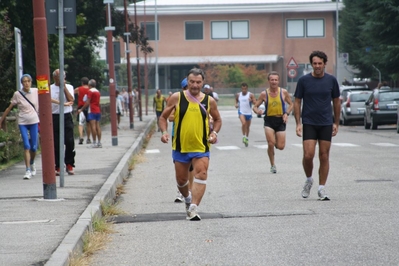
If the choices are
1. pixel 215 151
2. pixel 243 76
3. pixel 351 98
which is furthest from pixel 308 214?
pixel 243 76

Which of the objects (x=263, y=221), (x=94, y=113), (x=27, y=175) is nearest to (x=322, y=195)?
(x=263, y=221)

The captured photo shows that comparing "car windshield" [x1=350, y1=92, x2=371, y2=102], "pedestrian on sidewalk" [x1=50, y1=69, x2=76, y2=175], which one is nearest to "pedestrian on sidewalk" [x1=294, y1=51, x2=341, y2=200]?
"pedestrian on sidewalk" [x1=50, y1=69, x2=76, y2=175]

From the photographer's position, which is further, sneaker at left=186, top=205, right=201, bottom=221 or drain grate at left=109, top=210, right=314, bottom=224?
drain grate at left=109, top=210, right=314, bottom=224

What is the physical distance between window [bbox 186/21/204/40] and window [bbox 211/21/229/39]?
1057mm

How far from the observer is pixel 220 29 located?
273ft

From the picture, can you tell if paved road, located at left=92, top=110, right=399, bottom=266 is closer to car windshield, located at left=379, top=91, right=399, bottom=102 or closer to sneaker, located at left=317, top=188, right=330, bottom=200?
sneaker, located at left=317, top=188, right=330, bottom=200

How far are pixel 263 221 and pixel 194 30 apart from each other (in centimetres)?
7380

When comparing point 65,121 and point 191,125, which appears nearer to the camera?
point 191,125

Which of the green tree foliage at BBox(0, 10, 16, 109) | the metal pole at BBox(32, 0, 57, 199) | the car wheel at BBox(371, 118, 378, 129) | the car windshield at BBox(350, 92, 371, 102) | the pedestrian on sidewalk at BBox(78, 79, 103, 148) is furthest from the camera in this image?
the car windshield at BBox(350, 92, 371, 102)

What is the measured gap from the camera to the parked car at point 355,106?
1609 inches

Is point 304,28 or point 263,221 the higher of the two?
point 304,28

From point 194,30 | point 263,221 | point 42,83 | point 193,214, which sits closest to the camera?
point 263,221

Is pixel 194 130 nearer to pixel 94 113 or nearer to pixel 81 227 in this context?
pixel 81 227

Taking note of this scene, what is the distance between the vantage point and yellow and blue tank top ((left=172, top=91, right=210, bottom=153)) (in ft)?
35.2
